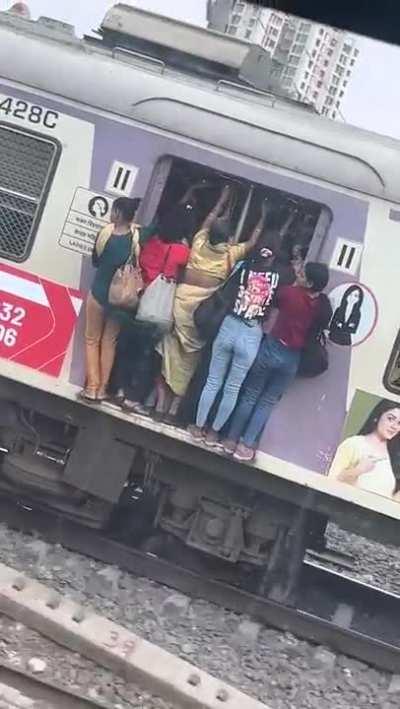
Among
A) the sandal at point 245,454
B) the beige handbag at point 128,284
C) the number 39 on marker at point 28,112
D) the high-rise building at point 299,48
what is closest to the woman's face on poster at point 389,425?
the sandal at point 245,454

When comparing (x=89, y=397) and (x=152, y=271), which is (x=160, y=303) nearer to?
(x=152, y=271)

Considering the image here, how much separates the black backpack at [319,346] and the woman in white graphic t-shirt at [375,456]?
41 cm

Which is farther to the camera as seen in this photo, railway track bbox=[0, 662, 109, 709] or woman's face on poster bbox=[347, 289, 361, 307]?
woman's face on poster bbox=[347, 289, 361, 307]

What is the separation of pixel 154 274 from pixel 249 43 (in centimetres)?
174

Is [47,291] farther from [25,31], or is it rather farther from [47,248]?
[25,31]

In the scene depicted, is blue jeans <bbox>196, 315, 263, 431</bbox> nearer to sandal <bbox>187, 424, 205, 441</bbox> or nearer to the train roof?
sandal <bbox>187, 424, 205, 441</bbox>

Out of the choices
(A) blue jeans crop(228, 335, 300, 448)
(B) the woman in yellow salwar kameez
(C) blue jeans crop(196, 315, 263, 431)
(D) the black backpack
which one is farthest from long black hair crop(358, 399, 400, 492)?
(B) the woman in yellow salwar kameez

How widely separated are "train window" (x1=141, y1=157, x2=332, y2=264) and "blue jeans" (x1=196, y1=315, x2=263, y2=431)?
50 centimetres

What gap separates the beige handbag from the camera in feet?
23.9

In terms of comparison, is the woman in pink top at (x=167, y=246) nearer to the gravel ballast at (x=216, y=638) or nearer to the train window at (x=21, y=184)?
the train window at (x=21, y=184)

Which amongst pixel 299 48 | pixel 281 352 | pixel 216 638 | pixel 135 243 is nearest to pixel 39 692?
pixel 216 638

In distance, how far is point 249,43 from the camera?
7.89m

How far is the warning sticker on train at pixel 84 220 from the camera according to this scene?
24.3ft

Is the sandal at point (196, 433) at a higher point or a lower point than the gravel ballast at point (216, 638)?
higher
